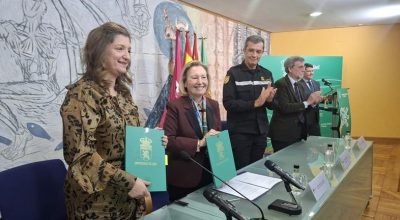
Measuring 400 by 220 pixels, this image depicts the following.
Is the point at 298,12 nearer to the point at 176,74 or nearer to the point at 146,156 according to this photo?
the point at 176,74

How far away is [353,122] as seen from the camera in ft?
19.9

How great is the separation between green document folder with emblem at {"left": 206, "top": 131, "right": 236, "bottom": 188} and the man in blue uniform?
92 centimetres

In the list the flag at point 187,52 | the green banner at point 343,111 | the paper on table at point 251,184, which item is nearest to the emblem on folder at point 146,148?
the paper on table at point 251,184

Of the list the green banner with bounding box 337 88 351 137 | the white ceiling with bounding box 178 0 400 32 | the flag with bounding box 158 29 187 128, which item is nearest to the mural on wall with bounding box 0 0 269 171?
the flag with bounding box 158 29 187 128

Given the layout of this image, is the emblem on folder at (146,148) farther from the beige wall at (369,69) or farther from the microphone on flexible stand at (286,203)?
the beige wall at (369,69)

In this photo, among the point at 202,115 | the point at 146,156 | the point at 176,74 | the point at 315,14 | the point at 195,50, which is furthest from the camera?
the point at 315,14

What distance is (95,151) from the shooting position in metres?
1.10

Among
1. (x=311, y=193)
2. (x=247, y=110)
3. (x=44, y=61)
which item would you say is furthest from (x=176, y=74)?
(x=311, y=193)

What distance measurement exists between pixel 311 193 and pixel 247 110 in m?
1.07

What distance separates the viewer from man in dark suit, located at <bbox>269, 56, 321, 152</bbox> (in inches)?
101

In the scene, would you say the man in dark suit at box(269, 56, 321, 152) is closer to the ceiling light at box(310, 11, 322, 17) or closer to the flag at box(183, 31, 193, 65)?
the flag at box(183, 31, 193, 65)

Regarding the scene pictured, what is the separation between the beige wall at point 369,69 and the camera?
5.61 metres

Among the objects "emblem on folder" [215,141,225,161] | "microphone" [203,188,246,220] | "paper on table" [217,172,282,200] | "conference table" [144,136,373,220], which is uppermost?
"emblem on folder" [215,141,225,161]

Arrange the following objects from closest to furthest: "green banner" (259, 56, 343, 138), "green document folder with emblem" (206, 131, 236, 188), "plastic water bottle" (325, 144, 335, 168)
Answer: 1. "green document folder with emblem" (206, 131, 236, 188)
2. "plastic water bottle" (325, 144, 335, 168)
3. "green banner" (259, 56, 343, 138)
